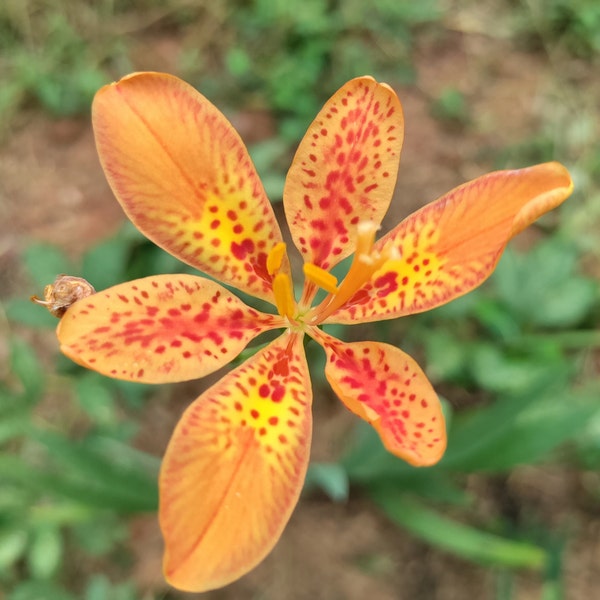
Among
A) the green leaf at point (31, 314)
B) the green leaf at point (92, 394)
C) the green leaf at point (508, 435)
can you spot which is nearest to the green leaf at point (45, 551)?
the green leaf at point (92, 394)

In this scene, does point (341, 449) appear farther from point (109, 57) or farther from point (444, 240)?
point (109, 57)

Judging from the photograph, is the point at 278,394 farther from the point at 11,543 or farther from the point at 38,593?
the point at 11,543

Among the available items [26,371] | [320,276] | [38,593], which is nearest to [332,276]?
[320,276]

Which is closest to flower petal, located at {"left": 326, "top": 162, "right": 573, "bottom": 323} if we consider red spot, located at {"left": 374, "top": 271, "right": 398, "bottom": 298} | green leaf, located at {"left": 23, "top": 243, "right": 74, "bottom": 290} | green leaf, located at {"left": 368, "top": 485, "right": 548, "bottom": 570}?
red spot, located at {"left": 374, "top": 271, "right": 398, "bottom": 298}

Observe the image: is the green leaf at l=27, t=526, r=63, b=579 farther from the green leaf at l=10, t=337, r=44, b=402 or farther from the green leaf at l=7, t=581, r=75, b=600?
the green leaf at l=10, t=337, r=44, b=402

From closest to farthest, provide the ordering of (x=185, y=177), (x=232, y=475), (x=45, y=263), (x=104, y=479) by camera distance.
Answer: (x=232, y=475), (x=185, y=177), (x=104, y=479), (x=45, y=263)

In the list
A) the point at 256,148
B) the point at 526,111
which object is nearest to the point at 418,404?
the point at 256,148
